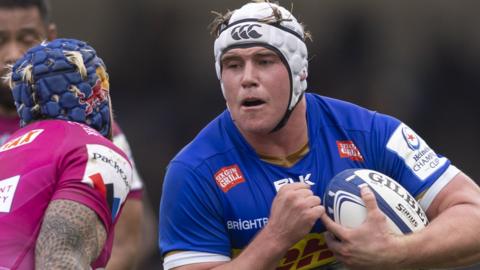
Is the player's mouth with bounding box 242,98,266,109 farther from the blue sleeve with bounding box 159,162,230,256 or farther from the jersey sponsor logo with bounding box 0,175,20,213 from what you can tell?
the jersey sponsor logo with bounding box 0,175,20,213

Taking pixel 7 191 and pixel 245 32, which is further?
pixel 245 32

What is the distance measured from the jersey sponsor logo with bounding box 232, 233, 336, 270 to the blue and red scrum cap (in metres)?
1.14

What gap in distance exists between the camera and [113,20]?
15680 mm

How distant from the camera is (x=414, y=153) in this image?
19.7 feet

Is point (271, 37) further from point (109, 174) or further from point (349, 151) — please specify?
point (109, 174)

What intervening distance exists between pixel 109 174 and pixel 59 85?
41cm

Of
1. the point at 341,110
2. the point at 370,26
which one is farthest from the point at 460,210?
the point at 370,26

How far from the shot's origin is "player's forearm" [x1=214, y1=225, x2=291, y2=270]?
5.47 m

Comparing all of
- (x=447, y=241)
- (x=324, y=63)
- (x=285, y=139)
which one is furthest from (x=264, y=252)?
(x=324, y=63)

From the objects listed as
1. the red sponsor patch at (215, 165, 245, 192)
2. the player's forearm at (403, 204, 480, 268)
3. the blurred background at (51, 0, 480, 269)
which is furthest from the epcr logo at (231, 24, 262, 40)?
the blurred background at (51, 0, 480, 269)

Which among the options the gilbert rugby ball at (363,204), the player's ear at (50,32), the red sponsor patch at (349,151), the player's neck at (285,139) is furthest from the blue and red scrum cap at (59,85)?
the player's ear at (50,32)

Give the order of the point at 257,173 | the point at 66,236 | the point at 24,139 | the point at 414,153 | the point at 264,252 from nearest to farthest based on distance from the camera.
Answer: the point at 66,236 < the point at 24,139 < the point at 264,252 < the point at 257,173 < the point at 414,153

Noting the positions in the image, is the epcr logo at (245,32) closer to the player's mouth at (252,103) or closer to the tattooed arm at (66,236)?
the player's mouth at (252,103)

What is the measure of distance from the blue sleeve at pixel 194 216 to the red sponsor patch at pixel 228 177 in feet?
0.14
